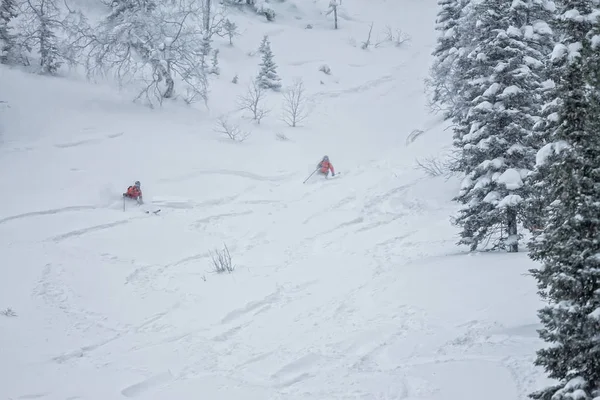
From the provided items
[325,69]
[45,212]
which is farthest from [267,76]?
[45,212]

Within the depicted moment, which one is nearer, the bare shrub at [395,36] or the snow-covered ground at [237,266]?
the snow-covered ground at [237,266]

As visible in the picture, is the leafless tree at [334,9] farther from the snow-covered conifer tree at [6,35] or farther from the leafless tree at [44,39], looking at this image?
the snow-covered conifer tree at [6,35]

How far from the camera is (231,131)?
22.7m

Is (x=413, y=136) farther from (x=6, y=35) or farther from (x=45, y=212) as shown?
(x=6, y=35)

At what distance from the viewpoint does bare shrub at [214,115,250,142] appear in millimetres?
22500

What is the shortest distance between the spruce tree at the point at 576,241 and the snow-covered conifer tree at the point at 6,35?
2447 centimetres

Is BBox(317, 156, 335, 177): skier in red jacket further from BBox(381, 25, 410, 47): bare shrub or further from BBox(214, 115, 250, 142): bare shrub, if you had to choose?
BBox(381, 25, 410, 47): bare shrub

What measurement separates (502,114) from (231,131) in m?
15.4

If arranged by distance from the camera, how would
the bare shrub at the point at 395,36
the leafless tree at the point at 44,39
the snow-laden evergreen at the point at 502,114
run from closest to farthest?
the snow-laden evergreen at the point at 502,114
the leafless tree at the point at 44,39
the bare shrub at the point at 395,36

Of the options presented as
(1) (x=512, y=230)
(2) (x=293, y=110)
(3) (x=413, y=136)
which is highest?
(2) (x=293, y=110)

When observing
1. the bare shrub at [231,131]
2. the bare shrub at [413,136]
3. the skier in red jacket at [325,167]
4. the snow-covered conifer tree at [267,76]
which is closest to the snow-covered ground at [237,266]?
the bare shrub at [413,136]

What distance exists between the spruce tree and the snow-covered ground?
4.62ft

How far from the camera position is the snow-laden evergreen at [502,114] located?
9172mm

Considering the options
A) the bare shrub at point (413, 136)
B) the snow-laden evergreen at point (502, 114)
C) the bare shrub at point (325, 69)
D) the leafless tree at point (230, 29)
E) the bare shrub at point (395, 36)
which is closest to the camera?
the snow-laden evergreen at point (502, 114)
